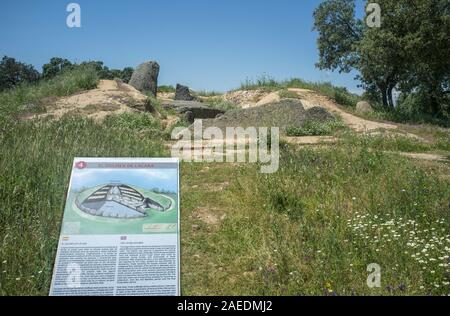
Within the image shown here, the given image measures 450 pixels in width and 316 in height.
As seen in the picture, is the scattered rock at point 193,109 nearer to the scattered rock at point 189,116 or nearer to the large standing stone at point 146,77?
the scattered rock at point 189,116

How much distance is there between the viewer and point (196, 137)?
42.3 ft

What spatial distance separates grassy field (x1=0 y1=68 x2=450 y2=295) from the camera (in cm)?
430

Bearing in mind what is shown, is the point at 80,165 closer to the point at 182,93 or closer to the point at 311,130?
the point at 311,130

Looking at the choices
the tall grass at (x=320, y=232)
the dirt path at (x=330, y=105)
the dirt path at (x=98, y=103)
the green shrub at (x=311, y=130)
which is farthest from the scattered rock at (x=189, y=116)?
the tall grass at (x=320, y=232)

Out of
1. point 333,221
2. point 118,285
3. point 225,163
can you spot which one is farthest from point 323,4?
point 118,285

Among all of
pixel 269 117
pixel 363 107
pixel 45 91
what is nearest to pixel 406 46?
pixel 363 107

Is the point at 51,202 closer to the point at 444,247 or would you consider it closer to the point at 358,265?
the point at 358,265

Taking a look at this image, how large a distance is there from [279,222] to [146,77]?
66.7 ft

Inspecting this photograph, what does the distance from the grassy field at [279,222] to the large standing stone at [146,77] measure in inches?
645

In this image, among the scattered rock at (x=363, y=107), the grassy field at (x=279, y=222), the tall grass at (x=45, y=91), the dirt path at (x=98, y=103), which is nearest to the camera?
the grassy field at (x=279, y=222)

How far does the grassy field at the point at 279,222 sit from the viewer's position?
4.30 m

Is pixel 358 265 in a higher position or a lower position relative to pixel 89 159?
lower
